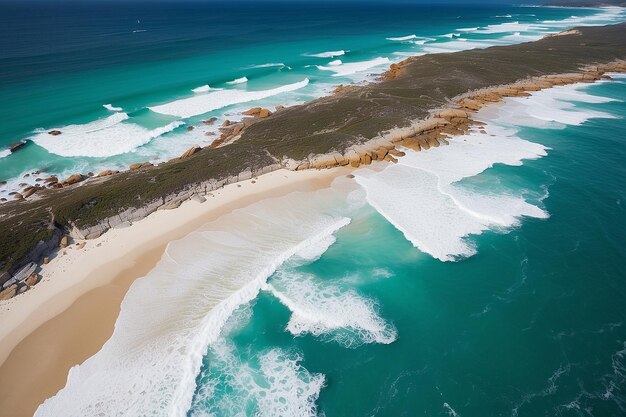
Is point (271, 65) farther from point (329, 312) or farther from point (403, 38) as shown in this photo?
point (329, 312)

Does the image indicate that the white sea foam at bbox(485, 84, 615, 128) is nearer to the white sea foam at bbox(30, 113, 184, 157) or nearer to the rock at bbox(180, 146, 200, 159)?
the rock at bbox(180, 146, 200, 159)

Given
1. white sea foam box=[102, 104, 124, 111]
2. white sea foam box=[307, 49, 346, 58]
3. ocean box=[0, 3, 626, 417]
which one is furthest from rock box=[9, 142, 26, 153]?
white sea foam box=[307, 49, 346, 58]

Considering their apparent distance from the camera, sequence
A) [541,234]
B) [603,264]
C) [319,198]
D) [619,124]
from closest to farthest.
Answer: [603,264]
[541,234]
[319,198]
[619,124]

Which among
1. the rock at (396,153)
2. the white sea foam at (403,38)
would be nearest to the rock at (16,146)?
the rock at (396,153)

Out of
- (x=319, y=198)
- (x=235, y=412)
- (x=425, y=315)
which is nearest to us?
(x=235, y=412)

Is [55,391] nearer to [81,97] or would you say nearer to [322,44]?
[81,97]

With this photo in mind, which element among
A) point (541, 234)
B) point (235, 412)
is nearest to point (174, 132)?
point (235, 412)

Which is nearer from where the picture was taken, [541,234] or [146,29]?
[541,234]
